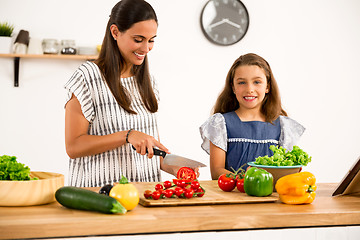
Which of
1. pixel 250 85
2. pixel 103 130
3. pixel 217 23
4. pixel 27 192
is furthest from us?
pixel 217 23

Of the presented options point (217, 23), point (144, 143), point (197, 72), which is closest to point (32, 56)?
point (197, 72)

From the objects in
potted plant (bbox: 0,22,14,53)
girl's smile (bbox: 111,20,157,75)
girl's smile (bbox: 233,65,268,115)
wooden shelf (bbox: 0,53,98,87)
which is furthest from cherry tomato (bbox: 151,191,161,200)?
potted plant (bbox: 0,22,14,53)

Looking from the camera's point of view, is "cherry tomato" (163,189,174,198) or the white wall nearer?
"cherry tomato" (163,189,174,198)

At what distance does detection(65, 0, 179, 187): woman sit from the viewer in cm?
192

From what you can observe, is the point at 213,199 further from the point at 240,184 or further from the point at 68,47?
the point at 68,47

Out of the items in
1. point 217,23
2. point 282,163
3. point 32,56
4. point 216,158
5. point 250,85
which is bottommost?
point 216,158

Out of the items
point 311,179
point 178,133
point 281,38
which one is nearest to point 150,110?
point 311,179

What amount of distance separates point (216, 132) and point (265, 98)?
34cm

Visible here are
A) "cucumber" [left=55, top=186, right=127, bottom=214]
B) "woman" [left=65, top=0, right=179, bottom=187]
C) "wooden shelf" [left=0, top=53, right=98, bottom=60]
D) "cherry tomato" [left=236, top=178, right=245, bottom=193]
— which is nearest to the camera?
"cucumber" [left=55, top=186, right=127, bottom=214]

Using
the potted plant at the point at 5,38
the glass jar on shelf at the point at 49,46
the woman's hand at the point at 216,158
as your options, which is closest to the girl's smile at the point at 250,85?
the woman's hand at the point at 216,158

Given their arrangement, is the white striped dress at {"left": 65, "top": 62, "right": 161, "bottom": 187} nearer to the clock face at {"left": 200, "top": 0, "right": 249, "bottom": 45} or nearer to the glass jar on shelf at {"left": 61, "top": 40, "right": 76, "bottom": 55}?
the glass jar on shelf at {"left": 61, "top": 40, "right": 76, "bottom": 55}

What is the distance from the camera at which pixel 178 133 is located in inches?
168

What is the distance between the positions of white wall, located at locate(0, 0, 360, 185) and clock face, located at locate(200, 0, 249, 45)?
0.07 m

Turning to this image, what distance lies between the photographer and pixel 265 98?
2434 millimetres
